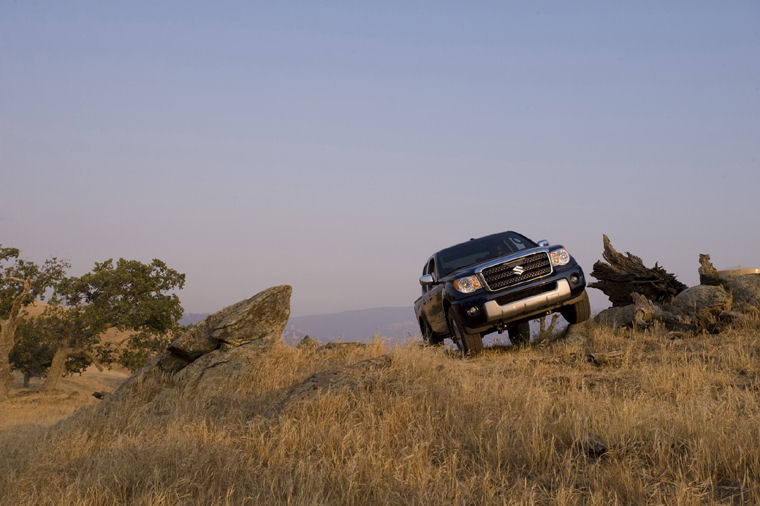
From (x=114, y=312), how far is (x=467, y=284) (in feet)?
88.4

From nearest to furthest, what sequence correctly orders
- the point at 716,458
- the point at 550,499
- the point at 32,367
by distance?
the point at 550,499, the point at 716,458, the point at 32,367

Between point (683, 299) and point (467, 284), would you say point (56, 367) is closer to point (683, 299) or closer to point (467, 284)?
point (467, 284)

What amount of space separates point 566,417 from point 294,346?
312 inches

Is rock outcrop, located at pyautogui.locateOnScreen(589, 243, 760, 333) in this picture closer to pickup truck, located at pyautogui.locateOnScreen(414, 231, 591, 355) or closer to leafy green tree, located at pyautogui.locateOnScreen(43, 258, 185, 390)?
pickup truck, located at pyautogui.locateOnScreen(414, 231, 591, 355)

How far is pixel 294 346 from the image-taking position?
12375 mm

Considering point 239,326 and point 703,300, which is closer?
point 239,326

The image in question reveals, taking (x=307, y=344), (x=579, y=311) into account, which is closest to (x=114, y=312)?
(x=307, y=344)

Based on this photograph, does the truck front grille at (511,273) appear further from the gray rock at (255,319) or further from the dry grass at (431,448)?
the gray rock at (255,319)

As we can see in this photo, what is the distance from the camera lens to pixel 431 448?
5.02 meters

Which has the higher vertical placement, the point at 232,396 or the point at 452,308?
the point at 452,308

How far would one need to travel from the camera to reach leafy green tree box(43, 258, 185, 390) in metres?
31.5

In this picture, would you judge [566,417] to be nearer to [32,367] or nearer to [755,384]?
[755,384]

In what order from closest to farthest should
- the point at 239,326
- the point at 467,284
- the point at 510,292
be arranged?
the point at 510,292
the point at 467,284
the point at 239,326

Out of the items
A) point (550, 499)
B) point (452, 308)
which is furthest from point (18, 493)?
Result: point (452, 308)
